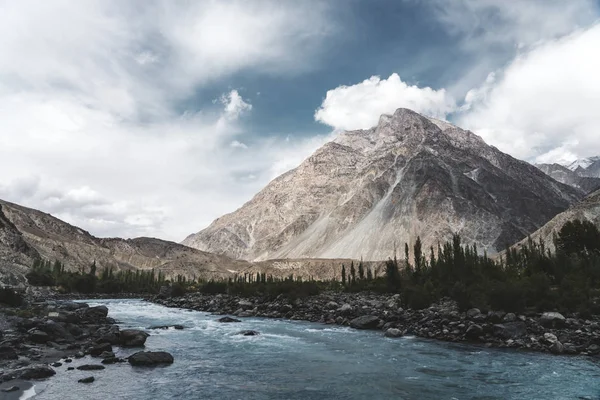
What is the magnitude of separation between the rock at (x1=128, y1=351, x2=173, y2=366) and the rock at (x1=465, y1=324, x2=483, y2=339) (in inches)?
756

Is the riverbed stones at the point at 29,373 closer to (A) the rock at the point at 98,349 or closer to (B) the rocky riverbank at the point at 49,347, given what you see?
(B) the rocky riverbank at the point at 49,347

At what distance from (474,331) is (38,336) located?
1076 inches

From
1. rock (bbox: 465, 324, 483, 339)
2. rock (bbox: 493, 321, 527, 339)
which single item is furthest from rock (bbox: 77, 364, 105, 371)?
rock (bbox: 493, 321, 527, 339)

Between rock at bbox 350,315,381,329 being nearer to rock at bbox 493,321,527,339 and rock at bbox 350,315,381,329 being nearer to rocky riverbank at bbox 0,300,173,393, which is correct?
rock at bbox 493,321,527,339

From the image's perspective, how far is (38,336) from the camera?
80.8ft

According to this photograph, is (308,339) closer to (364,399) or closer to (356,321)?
(356,321)

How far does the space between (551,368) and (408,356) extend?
702 cm

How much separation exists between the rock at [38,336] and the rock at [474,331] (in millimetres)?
26777

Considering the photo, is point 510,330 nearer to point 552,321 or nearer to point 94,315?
point 552,321

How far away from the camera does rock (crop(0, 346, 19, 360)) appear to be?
19.7 meters

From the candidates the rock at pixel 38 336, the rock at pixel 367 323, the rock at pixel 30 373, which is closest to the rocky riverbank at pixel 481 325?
the rock at pixel 367 323

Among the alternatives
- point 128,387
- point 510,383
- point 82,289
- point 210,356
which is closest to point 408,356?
point 510,383

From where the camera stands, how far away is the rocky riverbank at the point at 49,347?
1764 cm

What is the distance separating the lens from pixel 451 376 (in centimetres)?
1919
